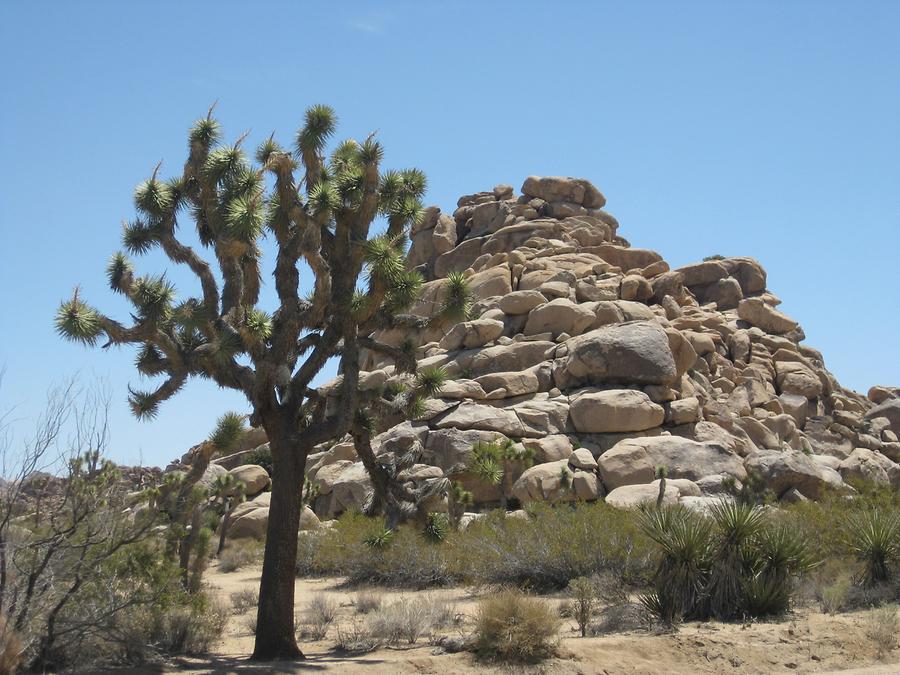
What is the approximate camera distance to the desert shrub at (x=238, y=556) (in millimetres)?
25781

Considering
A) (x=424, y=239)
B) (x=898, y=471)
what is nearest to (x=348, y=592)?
(x=898, y=471)

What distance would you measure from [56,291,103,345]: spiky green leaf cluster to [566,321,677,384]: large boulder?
78.6ft

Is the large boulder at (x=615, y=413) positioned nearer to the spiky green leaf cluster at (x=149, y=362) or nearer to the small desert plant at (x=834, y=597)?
the small desert plant at (x=834, y=597)

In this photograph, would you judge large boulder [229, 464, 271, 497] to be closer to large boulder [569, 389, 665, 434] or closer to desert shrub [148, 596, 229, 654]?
large boulder [569, 389, 665, 434]

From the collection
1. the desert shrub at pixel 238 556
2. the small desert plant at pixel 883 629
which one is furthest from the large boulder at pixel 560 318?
the small desert plant at pixel 883 629

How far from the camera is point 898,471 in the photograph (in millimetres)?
36188

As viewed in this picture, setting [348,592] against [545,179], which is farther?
[545,179]

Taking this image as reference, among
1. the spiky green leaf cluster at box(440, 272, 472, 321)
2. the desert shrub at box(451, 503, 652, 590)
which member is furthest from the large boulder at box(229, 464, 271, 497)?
the spiky green leaf cluster at box(440, 272, 472, 321)

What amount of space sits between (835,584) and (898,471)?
2400 centimetres

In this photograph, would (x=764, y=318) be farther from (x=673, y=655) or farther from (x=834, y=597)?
(x=673, y=655)

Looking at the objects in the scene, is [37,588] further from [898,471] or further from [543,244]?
[543,244]

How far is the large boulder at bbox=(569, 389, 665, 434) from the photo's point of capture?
3130 cm

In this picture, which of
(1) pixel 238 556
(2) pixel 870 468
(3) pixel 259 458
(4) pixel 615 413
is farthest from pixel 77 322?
(2) pixel 870 468

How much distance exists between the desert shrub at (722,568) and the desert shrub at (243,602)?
7.87m
